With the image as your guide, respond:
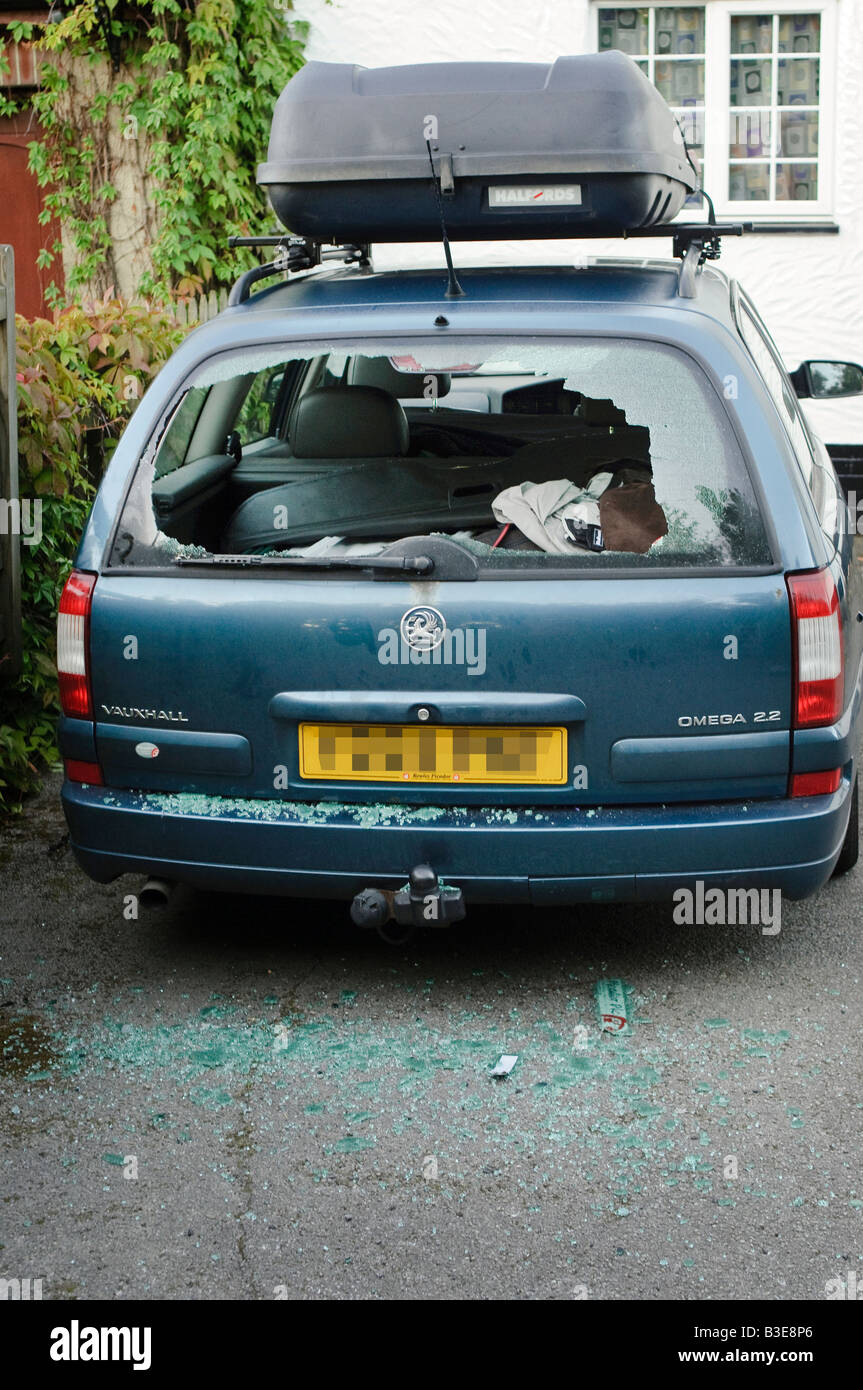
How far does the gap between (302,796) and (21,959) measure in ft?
3.55

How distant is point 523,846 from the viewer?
3654mm

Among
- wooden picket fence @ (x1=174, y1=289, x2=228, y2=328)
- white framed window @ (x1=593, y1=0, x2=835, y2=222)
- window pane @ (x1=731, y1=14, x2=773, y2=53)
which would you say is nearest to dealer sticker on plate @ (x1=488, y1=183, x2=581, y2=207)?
wooden picket fence @ (x1=174, y1=289, x2=228, y2=328)

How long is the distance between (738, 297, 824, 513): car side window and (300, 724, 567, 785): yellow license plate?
0.96 metres

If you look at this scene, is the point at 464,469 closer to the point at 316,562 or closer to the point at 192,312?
the point at 316,562

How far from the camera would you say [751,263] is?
447 inches

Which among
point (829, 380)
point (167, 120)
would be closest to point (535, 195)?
point (829, 380)

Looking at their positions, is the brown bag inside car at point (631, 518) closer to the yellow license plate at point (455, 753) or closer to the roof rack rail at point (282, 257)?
the yellow license plate at point (455, 753)

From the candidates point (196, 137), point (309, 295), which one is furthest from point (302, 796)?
point (196, 137)

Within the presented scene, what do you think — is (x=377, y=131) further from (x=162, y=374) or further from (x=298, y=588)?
(x=298, y=588)

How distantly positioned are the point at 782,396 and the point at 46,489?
282 cm

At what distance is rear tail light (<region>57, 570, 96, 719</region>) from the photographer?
3.80 metres

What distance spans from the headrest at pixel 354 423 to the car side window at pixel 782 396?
39.8 inches

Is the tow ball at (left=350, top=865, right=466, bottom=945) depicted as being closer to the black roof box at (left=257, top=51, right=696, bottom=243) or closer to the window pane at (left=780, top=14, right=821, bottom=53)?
the black roof box at (left=257, top=51, right=696, bottom=243)

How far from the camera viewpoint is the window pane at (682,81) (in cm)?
1148
